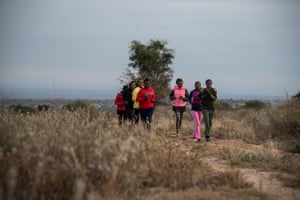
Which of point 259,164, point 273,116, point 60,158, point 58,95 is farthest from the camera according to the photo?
point 273,116

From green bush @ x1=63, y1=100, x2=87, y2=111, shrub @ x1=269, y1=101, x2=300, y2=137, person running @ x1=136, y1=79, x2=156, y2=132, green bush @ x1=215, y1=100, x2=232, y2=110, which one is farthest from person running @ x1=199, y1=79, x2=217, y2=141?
green bush @ x1=215, y1=100, x2=232, y2=110

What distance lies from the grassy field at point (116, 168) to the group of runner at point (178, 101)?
8.85 ft

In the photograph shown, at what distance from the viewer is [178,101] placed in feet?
39.2

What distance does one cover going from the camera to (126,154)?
4.62m

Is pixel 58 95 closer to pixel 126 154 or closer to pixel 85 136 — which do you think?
pixel 85 136

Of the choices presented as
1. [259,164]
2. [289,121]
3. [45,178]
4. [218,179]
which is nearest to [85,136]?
[45,178]

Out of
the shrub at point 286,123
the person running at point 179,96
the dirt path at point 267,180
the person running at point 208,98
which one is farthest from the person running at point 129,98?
the shrub at point 286,123

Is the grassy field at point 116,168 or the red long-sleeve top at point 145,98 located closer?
the grassy field at point 116,168

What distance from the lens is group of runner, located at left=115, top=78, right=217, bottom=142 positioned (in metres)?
11.1

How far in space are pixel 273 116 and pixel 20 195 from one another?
10.6m

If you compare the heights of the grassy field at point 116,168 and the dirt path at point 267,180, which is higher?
the grassy field at point 116,168

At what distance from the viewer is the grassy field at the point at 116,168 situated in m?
4.65

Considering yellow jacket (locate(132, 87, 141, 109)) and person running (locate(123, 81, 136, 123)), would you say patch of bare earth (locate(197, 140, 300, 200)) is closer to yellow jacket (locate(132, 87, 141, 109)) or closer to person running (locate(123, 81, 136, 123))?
yellow jacket (locate(132, 87, 141, 109))

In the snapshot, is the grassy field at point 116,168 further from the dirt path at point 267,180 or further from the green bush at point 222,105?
the green bush at point 222,105
